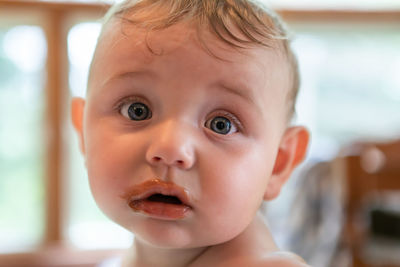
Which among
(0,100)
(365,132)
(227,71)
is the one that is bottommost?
(227,71)

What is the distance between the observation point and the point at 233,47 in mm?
510

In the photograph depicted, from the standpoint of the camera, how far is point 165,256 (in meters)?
0.58

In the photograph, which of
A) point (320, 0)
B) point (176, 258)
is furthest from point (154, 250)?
point (320, 0)

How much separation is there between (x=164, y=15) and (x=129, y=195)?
18 cm

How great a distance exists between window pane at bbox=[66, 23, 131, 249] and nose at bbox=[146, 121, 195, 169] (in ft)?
6.55

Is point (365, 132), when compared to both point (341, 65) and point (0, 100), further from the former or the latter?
point (0, 100)

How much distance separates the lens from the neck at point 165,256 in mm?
577

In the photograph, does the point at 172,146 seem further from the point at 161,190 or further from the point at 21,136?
the point at 21,136

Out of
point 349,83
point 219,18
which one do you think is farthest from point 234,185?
point 349,83

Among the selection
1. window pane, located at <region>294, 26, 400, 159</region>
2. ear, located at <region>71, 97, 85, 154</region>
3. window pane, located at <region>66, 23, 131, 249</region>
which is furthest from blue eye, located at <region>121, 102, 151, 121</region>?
window pane, located at <region>294, 26, 400, 159</region>

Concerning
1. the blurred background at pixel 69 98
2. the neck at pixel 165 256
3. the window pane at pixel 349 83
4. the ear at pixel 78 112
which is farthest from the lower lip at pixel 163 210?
the window pane at pixel 349 83

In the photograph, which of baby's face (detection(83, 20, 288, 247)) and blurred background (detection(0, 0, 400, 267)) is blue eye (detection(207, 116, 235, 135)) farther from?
blurred background (detection(0, 0, 400, 267))

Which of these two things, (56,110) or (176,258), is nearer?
(176,258)

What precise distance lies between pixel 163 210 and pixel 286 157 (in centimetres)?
20
